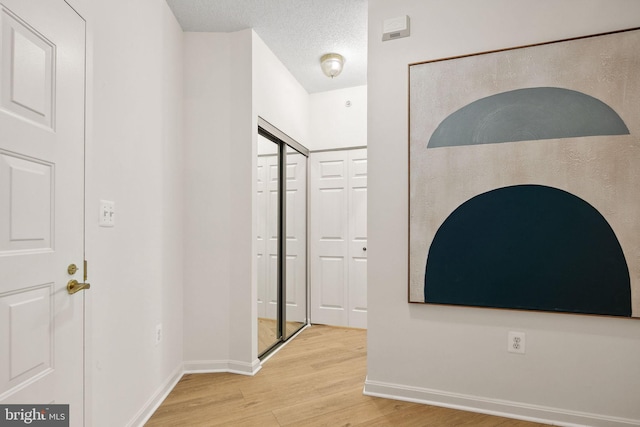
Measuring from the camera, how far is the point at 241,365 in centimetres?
261

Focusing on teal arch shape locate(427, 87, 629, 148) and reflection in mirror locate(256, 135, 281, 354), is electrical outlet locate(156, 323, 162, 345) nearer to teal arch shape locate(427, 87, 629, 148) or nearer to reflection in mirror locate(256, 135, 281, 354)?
reflection in mirror locate(256, 135, 281, 354)

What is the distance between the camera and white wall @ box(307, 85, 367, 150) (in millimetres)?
3773

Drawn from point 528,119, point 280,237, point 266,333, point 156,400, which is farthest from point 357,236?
point 156,400

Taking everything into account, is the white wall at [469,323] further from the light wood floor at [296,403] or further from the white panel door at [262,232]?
the white panel door at [262,232]

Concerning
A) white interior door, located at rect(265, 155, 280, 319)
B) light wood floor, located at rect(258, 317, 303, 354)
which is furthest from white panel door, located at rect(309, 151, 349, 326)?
white interior door, located at rect(265, 155, 280, 319)

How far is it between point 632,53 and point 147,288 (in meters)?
2.95

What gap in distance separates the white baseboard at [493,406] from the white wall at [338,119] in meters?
2.42

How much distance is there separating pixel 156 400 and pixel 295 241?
1898 millimetres

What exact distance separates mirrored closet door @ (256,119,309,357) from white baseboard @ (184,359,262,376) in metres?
0.26

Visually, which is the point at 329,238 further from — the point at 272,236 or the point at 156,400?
the point at 156,400

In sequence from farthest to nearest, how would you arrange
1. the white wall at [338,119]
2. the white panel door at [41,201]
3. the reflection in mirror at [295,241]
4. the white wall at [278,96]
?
the white wall at [338,119], the reflection in mirror at [295,241], the white wall at [278,96], the white panel door at [41,201]

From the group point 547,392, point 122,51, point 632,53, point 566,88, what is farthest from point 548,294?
point 122,51

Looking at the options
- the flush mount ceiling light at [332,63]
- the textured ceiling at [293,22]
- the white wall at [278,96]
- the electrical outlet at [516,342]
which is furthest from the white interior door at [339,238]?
the electrical outlet at [516,342]

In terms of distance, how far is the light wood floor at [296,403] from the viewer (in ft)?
6.49
